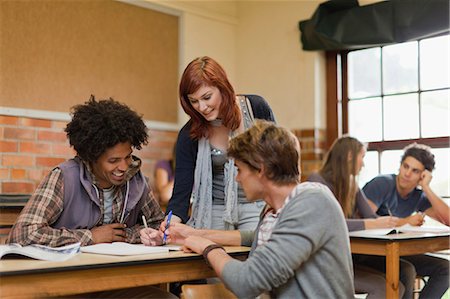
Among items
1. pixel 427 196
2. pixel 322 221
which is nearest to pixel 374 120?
pixel 427 196

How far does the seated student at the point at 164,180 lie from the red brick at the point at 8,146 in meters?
1.05

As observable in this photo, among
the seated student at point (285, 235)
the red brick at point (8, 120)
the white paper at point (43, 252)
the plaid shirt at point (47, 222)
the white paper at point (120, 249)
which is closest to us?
the seated student at point (285, 235)

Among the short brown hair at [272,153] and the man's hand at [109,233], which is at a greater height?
the short brown hair at [272,153]

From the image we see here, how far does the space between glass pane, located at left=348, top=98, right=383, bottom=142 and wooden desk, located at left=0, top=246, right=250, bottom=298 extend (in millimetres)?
2895

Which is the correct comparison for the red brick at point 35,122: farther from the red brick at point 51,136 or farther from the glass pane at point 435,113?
the glass pane at point 435,113

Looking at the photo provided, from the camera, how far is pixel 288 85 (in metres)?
4.73

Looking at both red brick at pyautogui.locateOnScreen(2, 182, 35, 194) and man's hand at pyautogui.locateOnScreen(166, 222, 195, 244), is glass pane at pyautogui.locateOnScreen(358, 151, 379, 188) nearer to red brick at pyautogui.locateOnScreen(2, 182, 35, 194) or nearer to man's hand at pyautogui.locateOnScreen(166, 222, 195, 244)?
red brick at pyautogui.locateOnScreen(2, 182, 35, 194)

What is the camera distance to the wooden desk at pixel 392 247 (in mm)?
2447

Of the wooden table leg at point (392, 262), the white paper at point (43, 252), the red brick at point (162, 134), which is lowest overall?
the wooden table leg at point (392, 262)

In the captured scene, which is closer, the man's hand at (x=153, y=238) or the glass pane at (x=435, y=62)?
the man's hand at (x=153, y=238)

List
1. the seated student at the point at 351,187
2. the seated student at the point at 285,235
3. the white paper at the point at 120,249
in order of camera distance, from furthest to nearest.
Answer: the seated student at the point at 351,187, the white paper at the point at 120,249, the seated student at the point at 285,235

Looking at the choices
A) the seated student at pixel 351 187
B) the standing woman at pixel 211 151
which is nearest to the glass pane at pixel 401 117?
the seated student at pixel 351 187

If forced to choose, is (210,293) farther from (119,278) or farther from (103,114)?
(103,114)

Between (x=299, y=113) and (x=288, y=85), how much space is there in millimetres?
240
